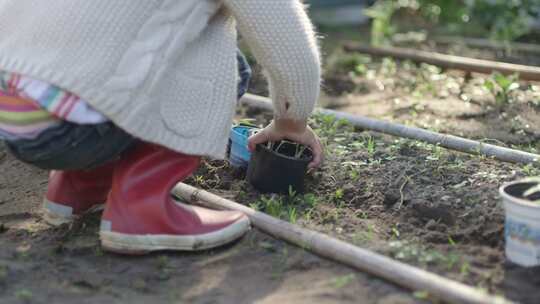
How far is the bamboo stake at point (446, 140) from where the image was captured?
300cm

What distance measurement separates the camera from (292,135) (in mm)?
2725

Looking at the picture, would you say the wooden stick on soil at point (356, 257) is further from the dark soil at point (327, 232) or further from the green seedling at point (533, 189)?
the green seedling at point (533, 189)

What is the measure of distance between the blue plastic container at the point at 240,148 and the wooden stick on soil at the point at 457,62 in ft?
6.45

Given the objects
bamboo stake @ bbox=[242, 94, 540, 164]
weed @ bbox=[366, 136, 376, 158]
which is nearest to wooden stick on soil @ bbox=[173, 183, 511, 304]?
weed @ bbox=[366, 136, 376, 158]

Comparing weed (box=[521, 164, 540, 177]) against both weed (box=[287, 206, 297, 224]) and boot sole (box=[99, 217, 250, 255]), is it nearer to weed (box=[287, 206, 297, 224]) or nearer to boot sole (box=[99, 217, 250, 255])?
weed (box=[287, 206, 297, 224])

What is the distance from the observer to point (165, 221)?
2369 millimetres

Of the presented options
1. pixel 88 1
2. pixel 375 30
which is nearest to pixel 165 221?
pixel 88 1

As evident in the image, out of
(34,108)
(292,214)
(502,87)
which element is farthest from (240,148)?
(502,87)

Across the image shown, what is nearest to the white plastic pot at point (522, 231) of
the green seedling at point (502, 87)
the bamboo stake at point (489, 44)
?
the green seedling at point (502, 87)

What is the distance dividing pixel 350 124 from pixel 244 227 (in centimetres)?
130

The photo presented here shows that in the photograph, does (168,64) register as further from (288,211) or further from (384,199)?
(384,199)

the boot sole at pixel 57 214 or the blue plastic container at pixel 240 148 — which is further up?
the blue plastic container at pixel 240 148

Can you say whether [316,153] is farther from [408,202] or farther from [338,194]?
Result: [408,202]

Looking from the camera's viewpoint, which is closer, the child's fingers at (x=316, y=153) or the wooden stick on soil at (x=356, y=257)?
the wooden stick on soil at (x=356, y=257)
